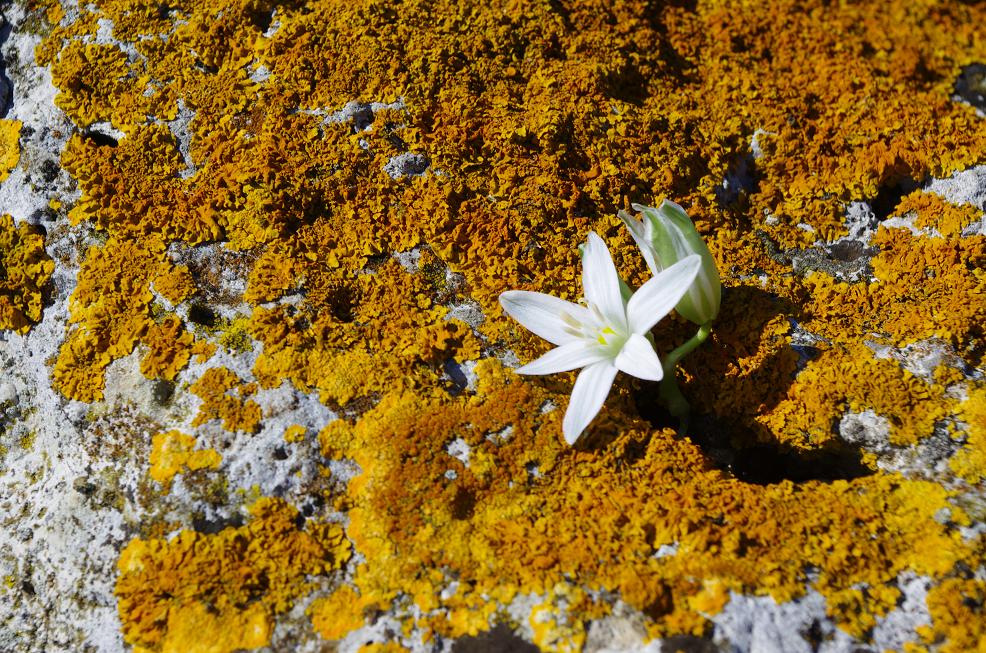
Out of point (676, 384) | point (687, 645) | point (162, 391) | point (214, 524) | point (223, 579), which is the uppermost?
point (162, 391)

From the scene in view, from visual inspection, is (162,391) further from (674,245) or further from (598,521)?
(674,245)

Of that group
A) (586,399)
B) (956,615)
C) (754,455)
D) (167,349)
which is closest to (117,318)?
(167,349)

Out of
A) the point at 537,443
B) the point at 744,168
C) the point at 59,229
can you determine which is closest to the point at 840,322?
the point at 744,168

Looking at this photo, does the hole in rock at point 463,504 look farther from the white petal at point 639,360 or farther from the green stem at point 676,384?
the green stem at point 676,384

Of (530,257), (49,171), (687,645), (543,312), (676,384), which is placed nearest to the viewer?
(687,645)

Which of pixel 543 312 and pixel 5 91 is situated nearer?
pixel 543 312

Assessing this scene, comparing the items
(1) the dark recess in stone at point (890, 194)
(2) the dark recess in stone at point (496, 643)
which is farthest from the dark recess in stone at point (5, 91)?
(1) the dark recess in stone at point (890, 194)

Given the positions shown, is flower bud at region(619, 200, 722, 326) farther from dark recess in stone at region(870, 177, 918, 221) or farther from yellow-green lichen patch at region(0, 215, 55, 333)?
yellow-green lichen patch at region(0, 215, 55, 333)
